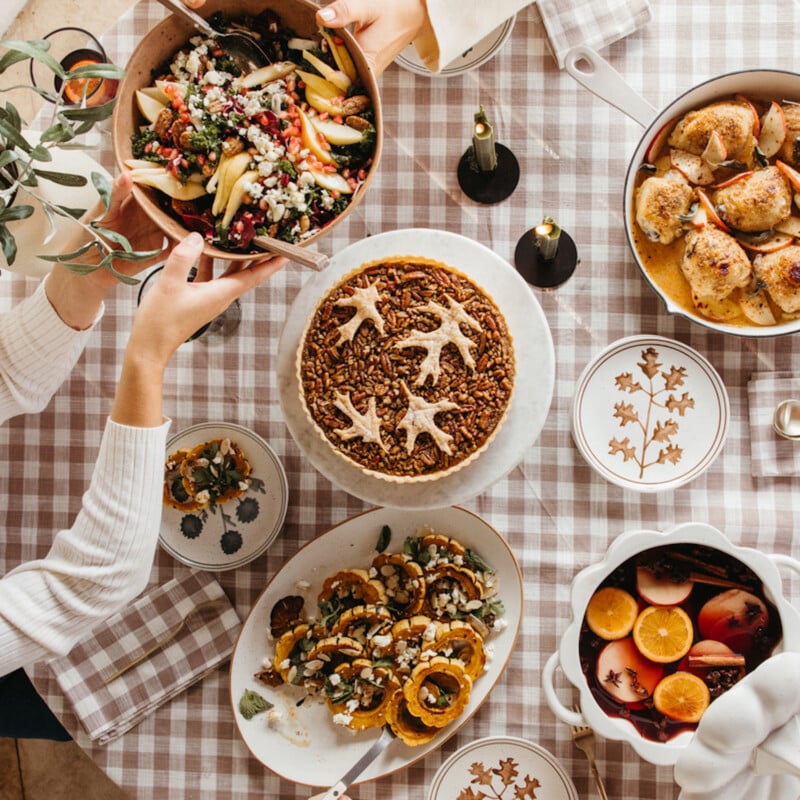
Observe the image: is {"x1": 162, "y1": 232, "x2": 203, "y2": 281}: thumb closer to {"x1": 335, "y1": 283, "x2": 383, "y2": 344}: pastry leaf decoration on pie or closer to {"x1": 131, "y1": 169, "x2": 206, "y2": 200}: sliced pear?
{"x1": 131, "y1": 169, "x2": 206, "y2": 200}: sliced pear

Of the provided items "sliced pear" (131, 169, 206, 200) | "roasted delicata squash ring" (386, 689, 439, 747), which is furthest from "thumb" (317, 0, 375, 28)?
"roasted delicata squash ring" (386, 689, 439, 747)

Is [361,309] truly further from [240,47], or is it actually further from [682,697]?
[682,697]

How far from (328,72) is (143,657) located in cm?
135

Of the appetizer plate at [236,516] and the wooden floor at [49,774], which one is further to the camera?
the wooden floor at [49,774]

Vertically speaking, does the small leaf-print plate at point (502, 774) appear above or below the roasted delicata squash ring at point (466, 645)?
below

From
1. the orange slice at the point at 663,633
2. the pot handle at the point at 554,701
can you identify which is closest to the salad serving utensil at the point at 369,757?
the pot handle at the point at 554,701

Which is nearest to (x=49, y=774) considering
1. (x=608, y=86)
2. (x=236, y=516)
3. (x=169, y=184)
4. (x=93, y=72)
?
(x=236, y=516)

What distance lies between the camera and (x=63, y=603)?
1.60m

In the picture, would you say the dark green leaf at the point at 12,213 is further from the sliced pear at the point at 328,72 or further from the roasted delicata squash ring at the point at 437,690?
the roasted delicata squash ring at the point at 437,690

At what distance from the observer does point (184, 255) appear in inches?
56.3

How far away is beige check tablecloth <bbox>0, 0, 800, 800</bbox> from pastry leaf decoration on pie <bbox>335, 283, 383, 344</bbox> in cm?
35

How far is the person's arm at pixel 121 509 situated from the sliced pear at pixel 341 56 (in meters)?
0.39

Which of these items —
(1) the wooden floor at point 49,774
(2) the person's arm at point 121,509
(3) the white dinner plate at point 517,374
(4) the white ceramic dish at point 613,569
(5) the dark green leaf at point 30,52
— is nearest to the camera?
(5) the dark green leaf at point 30,52

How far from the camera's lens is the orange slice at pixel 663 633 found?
1.72m
